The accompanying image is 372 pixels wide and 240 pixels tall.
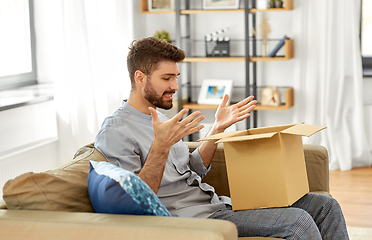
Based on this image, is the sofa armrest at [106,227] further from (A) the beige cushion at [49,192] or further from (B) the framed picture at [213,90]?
(B) the framed picture at [213,90]

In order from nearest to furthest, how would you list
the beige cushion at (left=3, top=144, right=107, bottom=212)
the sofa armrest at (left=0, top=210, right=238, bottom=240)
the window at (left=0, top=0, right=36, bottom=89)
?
the sofa armrest at (left=0, top=210, right=238, bottom=240) < the beige cushion at (left=3, top=144, right=107, bottom=212) < the window at (left=0, top=0, right=36, bottom=89)

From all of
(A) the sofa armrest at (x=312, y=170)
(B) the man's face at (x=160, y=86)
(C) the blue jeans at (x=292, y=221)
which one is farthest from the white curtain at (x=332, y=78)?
(B) the man's face at (x=160, y=86)

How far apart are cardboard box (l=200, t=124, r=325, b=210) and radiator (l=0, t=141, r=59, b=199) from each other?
1472 mm

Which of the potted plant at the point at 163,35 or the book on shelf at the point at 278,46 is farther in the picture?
the potted plant at the point at 163,35

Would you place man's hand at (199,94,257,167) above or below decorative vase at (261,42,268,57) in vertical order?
below

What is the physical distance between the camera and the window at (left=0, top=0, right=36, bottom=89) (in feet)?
9.66

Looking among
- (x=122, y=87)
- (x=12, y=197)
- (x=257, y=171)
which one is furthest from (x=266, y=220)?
(x=122, y=87)

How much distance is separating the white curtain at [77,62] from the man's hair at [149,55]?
3.97 ft

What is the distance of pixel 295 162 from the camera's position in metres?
1.61

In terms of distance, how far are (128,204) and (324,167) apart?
1.11 meters

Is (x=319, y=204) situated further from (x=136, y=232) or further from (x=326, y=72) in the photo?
(x=326, y=72)

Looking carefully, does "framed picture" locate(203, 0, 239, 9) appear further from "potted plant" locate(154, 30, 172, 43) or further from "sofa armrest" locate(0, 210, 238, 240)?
"sofa armrest" locate(0, 210, 238, 240)

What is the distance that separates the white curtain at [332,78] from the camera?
383 cm

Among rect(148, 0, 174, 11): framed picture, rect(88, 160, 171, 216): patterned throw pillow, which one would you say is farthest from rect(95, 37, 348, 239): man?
rect(148, 0, 174, 11): framed picture
